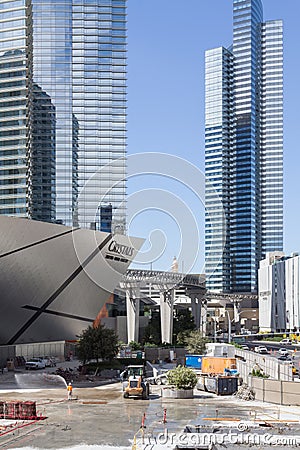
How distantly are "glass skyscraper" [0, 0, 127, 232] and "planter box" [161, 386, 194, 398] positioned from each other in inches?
4603

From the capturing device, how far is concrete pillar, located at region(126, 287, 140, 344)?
277 feet

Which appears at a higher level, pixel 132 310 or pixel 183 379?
pixel 132 310

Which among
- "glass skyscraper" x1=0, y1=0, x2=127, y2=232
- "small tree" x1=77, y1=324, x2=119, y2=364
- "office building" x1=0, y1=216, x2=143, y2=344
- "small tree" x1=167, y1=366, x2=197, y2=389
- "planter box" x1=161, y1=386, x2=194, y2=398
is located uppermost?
"glass skyscraper" x1=0, y1=0, x2=127, y2=232

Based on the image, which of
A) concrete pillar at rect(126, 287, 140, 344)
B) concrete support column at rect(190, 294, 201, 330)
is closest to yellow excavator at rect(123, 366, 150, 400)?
concrete pillar at rect(126, 287, 140, 344)

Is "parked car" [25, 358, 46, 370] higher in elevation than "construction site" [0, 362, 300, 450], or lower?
lower

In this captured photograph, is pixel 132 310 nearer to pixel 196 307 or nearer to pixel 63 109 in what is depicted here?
pixel 196 307

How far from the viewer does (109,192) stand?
7224 inches

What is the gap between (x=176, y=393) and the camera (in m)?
38.3

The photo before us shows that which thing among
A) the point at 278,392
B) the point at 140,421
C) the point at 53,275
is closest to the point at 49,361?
the point at 53,275

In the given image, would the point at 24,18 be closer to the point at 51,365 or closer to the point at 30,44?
the point at 30,44

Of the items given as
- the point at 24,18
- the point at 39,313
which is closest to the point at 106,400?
the point at 39,313

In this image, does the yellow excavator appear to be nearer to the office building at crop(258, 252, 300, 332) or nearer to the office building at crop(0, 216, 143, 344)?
the office building at crop(0, 216, 143, 344)

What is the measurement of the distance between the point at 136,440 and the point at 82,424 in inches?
176

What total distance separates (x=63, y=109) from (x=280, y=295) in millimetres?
70396
